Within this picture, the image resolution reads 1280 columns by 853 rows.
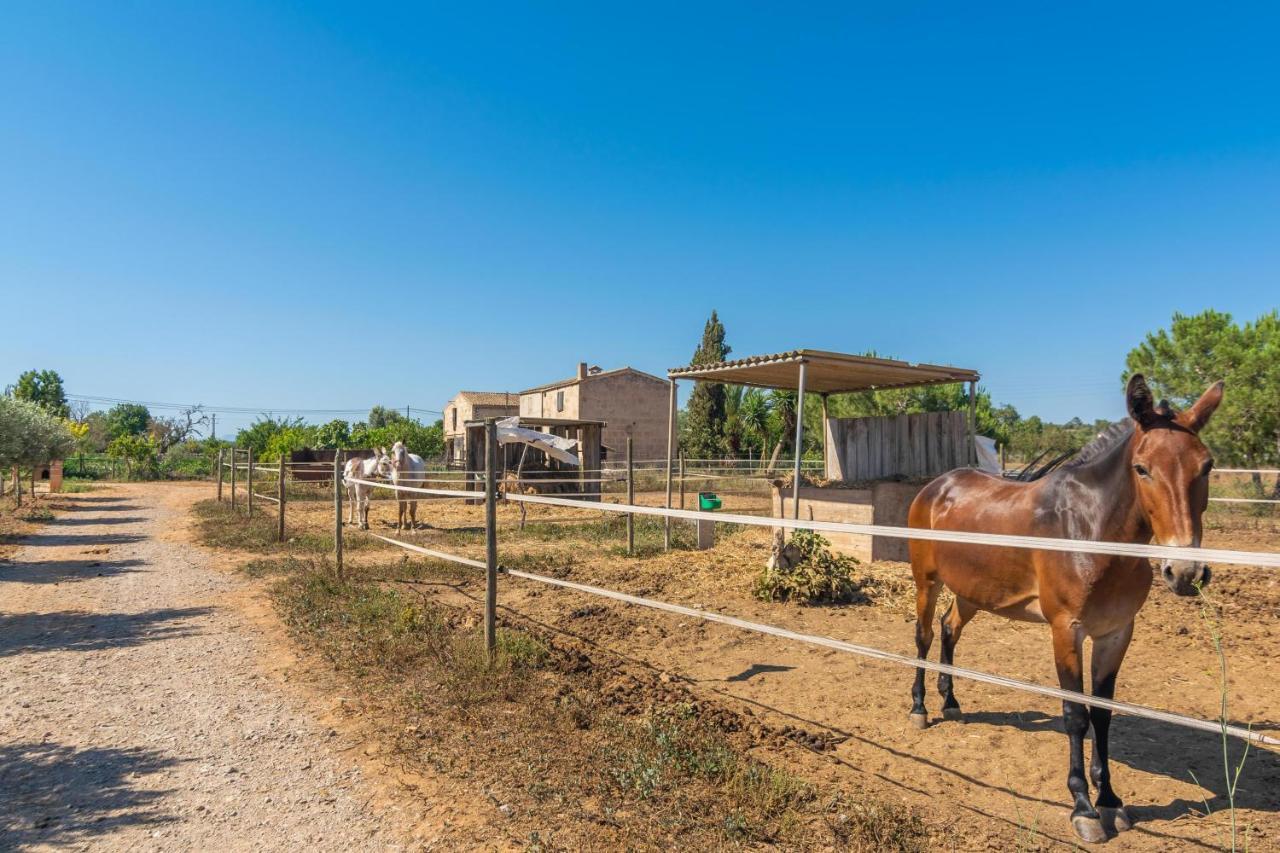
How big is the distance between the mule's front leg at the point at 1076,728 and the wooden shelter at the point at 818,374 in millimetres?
4902

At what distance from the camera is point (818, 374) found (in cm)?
998

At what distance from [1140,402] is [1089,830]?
6.20ft

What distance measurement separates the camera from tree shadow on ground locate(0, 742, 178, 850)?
2986 mm

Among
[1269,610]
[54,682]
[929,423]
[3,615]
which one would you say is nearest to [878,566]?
[929,423]

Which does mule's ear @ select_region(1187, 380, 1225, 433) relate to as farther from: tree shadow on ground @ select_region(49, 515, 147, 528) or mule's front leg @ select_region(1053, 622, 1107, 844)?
tree shadow on ground @ select_region(49, 515, 147, 528)

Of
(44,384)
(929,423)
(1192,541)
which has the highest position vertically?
(44,384)

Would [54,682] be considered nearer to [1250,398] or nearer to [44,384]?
[1250,398]

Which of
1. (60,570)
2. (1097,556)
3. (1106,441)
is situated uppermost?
(1106,441)

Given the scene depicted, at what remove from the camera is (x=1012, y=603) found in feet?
12.3

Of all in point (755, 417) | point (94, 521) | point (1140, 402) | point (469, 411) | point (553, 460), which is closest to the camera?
point (1140, 402)

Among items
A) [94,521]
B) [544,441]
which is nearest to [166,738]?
[94,521]

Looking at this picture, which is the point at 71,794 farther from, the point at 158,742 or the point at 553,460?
the point at 553,460

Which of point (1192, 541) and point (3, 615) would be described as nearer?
point (1192, 541)

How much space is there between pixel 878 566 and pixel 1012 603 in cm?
584
